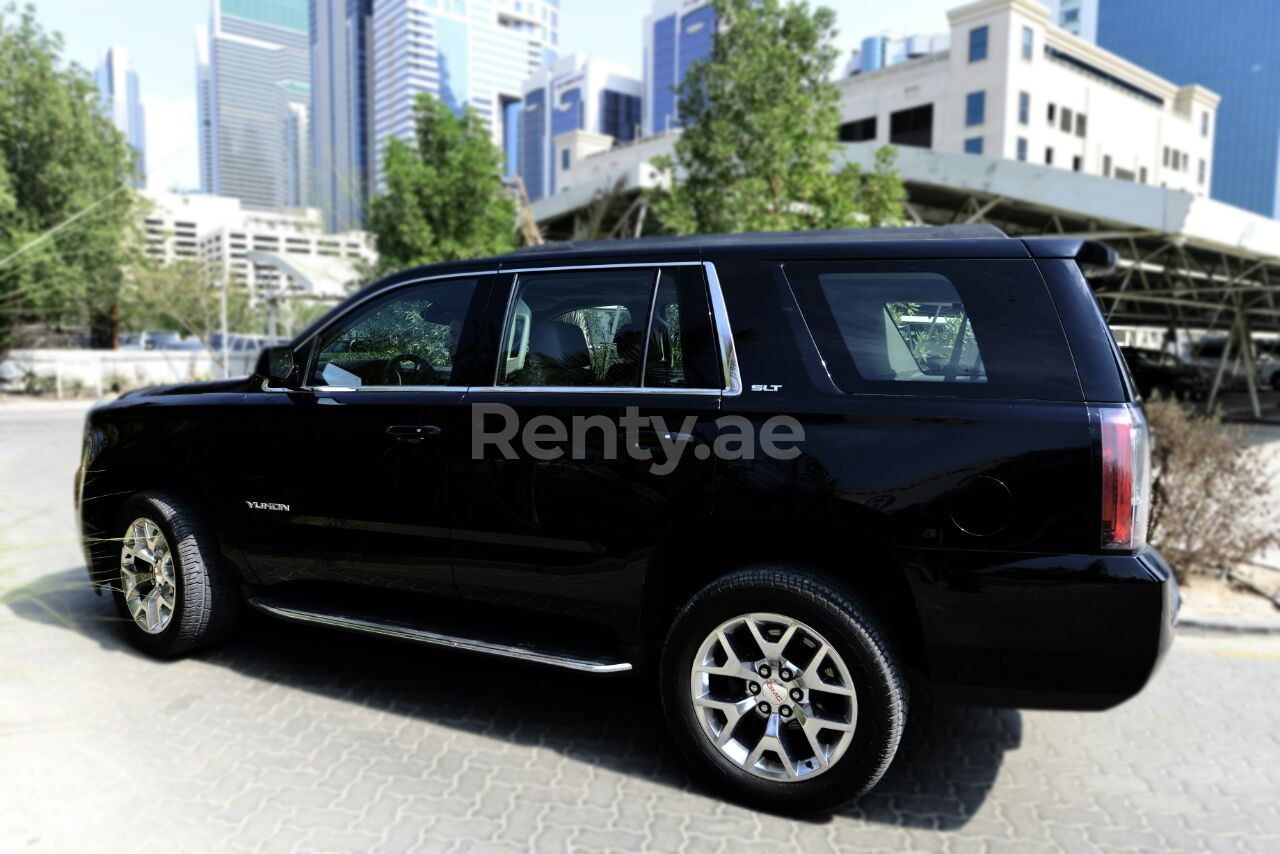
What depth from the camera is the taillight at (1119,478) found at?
2.75 metres

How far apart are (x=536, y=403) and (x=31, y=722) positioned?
237cm

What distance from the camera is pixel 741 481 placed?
3.13 m

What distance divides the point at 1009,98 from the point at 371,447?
56767 millimetres

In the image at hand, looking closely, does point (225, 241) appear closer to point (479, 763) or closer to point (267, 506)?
point (267, 506)

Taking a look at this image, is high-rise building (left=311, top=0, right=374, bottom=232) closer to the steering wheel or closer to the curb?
the steering wheel

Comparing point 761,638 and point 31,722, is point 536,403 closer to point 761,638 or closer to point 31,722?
point 761,638

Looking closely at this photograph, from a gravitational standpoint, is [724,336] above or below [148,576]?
above

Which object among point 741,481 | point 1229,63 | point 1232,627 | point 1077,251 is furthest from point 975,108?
point 1229,63

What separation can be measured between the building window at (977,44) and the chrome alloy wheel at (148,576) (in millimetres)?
57863

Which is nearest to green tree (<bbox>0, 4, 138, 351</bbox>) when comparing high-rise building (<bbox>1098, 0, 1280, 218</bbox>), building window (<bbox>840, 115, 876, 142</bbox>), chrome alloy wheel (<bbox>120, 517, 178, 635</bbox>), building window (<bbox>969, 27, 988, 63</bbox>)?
chrome alloy wheel (<bbox>120, 517, 178, 635</bbox>)

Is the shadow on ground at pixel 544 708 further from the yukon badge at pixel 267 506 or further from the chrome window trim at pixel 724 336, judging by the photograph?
the chrome window trim at pixel 724 336

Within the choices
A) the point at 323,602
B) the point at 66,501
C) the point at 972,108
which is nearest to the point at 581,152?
the point at 972,108

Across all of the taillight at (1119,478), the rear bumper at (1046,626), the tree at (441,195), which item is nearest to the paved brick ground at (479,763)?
the rear bumper at (1046,626)

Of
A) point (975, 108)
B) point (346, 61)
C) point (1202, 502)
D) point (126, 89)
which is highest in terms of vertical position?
point (346, 61)
